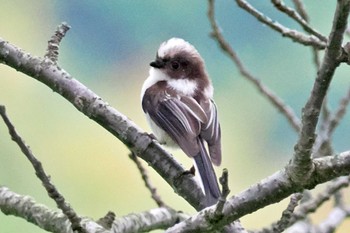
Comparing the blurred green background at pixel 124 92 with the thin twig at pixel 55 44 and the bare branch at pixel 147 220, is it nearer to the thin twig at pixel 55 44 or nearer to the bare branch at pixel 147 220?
the bare branch at pixel 147 220

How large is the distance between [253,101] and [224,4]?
14.8 inches

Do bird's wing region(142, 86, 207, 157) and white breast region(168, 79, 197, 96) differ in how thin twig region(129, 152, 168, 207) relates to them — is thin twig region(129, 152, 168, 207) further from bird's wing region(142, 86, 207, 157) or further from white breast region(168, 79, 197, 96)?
white breast region(168, 79, 197, 96)

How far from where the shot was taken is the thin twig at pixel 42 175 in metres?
1.22

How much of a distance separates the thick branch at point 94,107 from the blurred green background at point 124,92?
91 cm

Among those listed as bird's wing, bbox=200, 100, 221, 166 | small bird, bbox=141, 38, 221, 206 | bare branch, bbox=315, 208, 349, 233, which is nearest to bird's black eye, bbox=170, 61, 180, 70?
small bird, bbox=141, 38, 221, 206

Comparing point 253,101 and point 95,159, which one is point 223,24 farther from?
point 95,159

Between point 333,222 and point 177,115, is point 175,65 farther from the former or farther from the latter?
point 333,222

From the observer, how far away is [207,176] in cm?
170

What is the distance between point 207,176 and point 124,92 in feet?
3.82

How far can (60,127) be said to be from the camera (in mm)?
2736

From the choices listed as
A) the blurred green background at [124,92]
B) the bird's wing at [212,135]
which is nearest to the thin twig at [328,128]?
the bird's wing at [212,135]

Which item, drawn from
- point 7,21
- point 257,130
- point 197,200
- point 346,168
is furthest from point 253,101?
point 346,168

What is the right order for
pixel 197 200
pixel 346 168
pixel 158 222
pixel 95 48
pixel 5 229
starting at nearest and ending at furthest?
pixel 346 168 < pixel 197 200 < pixel 158 222 < pixel 5 229 < pixel 95 48

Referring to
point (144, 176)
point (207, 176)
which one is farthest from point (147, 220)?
point (207, 176)
